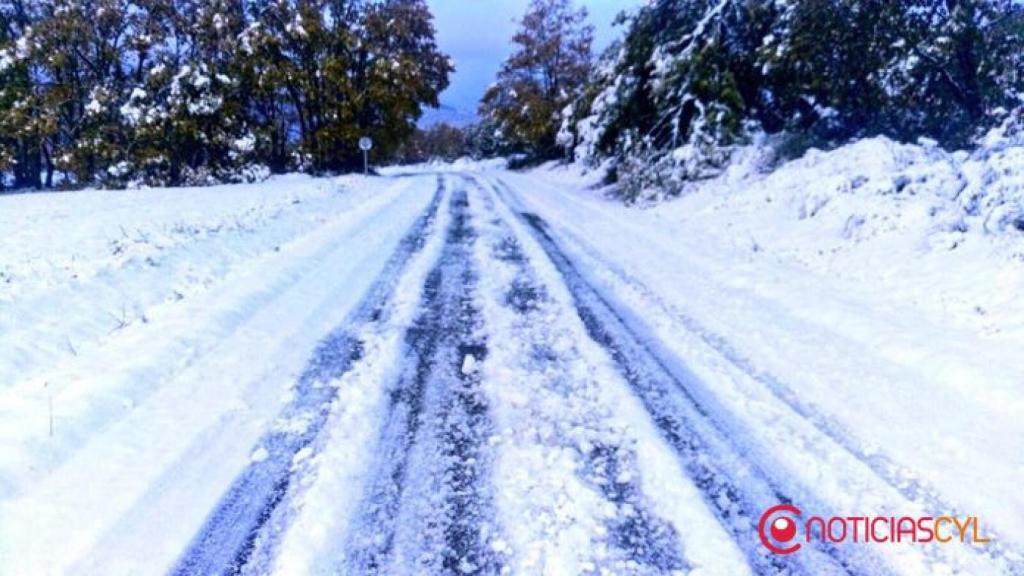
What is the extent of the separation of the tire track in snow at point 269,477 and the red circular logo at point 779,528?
78.6 inches

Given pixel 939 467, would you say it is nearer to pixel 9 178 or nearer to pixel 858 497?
pixel 858 497

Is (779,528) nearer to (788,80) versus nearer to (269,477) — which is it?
(269,477)

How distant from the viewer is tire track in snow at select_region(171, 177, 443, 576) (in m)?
2.18

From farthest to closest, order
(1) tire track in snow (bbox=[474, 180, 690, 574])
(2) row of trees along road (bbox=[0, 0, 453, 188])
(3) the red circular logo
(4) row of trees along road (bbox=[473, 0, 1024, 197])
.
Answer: (2) row of trees along road (bbox=[0, 0, 453, 188]), (4) row of trees along road (bbox=[473, 0, 1024, 197]), (3) the red circular logo, (1) tire track in snow (bbox=[474, 180, 690, 574])

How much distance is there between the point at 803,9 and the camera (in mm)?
10641

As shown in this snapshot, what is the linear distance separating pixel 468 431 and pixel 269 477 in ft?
3.24

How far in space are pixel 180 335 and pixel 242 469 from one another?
6.95 feet

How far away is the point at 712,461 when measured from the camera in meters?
2.81

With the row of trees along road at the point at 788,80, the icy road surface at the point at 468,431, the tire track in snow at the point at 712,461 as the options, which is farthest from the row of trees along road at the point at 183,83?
the tire track in snow at the point at 712,461

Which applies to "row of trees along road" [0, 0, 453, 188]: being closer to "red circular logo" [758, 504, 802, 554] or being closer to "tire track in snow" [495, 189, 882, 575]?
"tire track in snow" [495, 189, 882, 575]

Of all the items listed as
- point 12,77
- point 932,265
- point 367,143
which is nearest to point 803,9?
point 932,265

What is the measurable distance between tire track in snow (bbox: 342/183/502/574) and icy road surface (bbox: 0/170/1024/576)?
1cm

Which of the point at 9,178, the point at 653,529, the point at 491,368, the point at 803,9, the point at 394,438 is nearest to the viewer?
the point at 653,529

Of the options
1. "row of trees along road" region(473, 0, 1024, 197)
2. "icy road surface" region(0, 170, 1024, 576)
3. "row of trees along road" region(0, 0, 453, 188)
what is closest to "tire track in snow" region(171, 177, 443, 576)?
"icy road surface" region(0, 170, 1024, 576)
